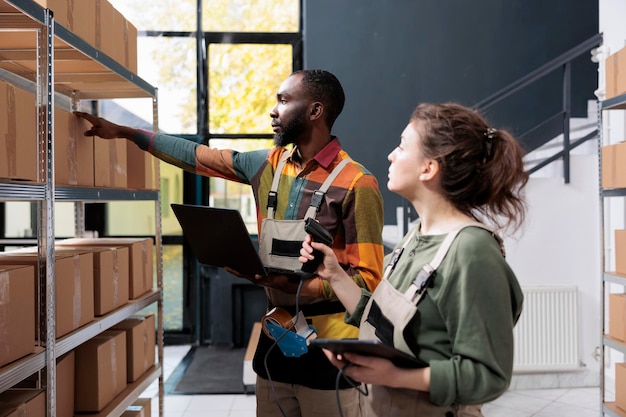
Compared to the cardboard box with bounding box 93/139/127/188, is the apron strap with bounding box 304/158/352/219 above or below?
below

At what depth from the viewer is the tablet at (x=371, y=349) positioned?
3.66ft

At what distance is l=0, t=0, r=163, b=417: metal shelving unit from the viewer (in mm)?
1741

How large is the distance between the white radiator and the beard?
3168 mm

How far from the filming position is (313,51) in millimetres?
5484

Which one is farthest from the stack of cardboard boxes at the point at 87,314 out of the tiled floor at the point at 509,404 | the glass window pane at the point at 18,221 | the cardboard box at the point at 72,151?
the glass window pane at the point at 18,221

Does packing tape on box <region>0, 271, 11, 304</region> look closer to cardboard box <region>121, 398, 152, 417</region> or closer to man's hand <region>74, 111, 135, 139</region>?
man's hand <region>74, 111, 135, 139</region>

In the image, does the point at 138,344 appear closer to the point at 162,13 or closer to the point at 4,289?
the point at 4,289

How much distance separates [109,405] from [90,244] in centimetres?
70

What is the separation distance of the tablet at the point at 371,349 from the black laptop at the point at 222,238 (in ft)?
1.92

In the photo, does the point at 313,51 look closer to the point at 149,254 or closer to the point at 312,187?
the point at 149,254

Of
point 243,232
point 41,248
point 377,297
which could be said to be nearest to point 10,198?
point 41,248

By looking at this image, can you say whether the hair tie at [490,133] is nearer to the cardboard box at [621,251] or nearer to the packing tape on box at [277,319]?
the packing tape on box at [277,319]

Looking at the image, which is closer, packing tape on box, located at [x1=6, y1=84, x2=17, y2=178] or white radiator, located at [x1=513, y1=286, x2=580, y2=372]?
packing tape on box, located at [x1=6, y1=84, x2=17, y2=178]

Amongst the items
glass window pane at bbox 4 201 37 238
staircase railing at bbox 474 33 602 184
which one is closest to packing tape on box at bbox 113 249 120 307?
staircase railing at bbox 474 33 602 184
